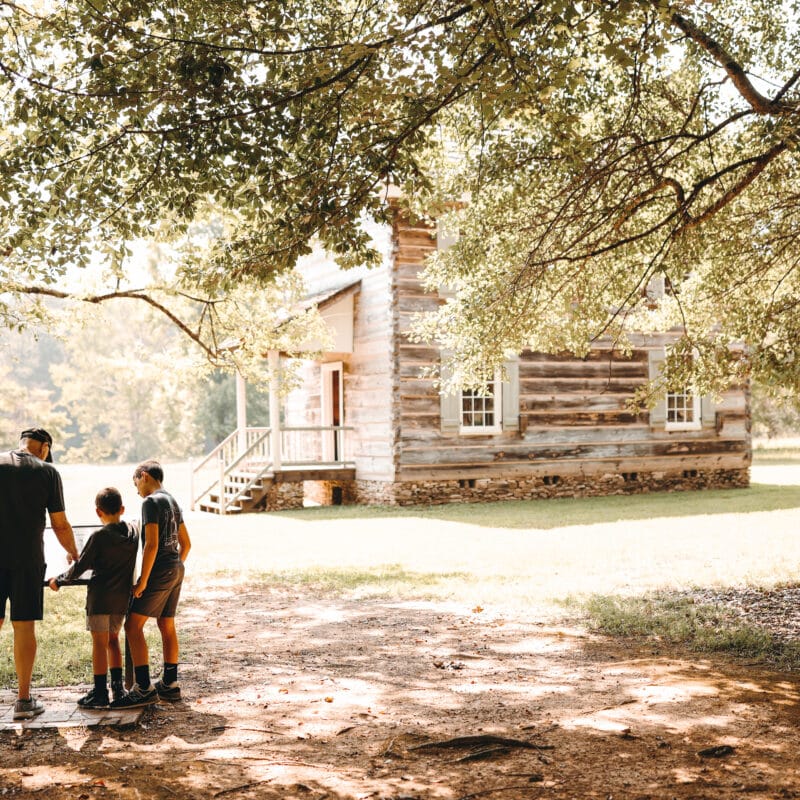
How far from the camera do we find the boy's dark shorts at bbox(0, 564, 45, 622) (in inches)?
215

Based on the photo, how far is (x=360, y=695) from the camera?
6035mm

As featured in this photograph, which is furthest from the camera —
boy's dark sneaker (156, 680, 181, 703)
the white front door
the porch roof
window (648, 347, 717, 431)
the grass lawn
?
window (648, 347, 717, 431)

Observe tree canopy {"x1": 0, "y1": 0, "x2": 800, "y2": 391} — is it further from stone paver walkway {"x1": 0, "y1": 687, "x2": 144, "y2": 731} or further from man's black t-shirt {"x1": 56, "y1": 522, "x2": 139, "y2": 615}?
stone paver walkway {"x1": 0, "y1": 687, "x2": 144, "y2": 731}

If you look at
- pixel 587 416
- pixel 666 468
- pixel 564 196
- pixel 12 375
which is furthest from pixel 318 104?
pixel 12 375

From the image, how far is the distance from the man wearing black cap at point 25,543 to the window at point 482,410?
49.4 ft

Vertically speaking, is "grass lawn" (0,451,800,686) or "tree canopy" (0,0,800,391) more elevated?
"tree canopy" (0,0,800,391)

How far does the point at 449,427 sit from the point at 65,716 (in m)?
14.8

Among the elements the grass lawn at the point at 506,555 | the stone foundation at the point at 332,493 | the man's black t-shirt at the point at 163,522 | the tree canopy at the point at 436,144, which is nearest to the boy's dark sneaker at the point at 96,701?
the man's black t-shirt at the point at 163,522

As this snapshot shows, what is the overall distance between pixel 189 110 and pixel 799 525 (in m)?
12.3

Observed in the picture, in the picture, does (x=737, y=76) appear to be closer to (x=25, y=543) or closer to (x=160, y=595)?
(x=160, y=595)

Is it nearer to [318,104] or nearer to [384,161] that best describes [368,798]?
[384,161]

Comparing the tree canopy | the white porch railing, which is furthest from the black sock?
the white porch railing

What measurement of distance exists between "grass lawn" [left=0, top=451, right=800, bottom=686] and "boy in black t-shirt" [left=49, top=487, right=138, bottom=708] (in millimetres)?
1158

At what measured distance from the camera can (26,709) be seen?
17.9ft
